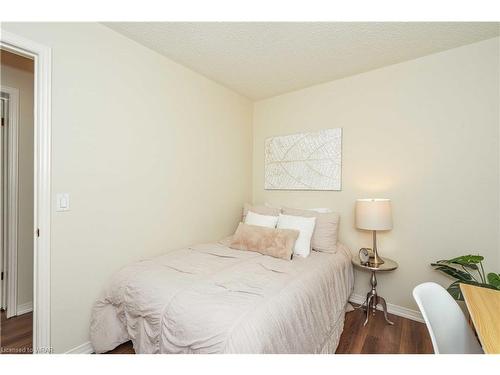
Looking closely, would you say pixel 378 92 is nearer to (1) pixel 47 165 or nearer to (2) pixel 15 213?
(1) pixel 47 165

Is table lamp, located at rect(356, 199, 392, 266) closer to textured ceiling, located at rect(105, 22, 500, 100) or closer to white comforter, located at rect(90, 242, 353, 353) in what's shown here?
white comforter, located at rect(90, 242, 353, 353)

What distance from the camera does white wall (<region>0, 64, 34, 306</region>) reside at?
2344 mm

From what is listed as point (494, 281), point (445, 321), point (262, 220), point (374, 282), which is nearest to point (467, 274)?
point (494, 281)

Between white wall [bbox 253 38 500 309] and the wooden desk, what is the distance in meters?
1.02

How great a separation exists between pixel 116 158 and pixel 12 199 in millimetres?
1301

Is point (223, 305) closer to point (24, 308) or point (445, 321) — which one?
point (445, 321)

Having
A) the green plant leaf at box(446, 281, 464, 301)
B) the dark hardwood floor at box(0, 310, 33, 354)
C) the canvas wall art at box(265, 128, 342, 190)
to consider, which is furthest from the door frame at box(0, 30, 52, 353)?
the green plant leaf at box(446, 281, 464, 301)

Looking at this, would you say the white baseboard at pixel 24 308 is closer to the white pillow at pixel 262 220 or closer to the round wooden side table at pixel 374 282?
the white pillow at pixel 262 220

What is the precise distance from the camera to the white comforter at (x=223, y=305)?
119 centimetres

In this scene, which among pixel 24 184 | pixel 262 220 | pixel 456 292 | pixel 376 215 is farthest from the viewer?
pixel 262 220

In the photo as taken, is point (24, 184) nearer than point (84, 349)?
No

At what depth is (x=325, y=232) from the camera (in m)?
2.41

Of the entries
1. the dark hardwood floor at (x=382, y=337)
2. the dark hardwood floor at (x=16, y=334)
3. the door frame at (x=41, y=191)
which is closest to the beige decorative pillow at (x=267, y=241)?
the dark hardwood floor at (x=382, y=337)

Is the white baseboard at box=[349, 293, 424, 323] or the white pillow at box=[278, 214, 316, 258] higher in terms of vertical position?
the white pillow at box=[278, 214, 316, 258]
